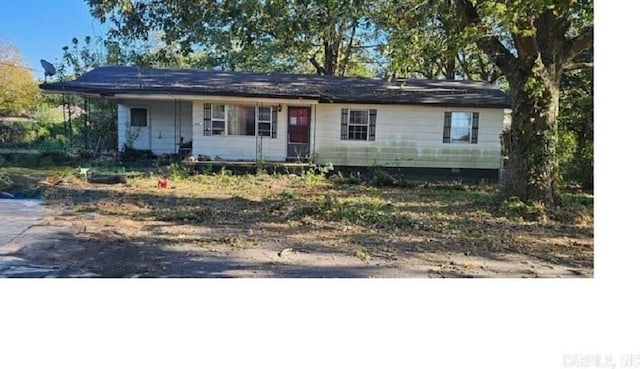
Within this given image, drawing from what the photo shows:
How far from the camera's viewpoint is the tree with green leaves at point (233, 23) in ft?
12.0

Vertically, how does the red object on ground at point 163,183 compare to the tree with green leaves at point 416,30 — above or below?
below

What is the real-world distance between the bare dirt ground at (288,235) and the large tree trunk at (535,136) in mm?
247

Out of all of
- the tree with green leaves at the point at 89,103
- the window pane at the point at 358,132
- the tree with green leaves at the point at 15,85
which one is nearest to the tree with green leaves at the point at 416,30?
the tree with green leaves at the point at 89,103

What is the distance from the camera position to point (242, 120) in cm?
761

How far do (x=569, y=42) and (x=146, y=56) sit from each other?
12.2ft

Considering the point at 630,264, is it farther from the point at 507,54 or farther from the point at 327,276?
the point at 507,54

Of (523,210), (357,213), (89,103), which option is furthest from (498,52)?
(89,103)

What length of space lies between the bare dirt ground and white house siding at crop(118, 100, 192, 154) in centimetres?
125

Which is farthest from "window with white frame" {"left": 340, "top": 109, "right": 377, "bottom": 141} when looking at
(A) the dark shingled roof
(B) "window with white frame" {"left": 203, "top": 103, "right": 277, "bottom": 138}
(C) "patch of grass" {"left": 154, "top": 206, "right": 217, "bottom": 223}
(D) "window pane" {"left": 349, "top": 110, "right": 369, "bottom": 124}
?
(C) "patch of grass" {"left": 154, "top": 206, "right": 217, "bottom": 223}

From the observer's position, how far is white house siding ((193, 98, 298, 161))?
7.22 meters

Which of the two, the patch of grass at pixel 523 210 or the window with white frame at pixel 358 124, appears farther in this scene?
the window with white frame at pixel 358 124

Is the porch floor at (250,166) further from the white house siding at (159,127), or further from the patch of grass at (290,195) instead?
the patch of grass at (290,195)

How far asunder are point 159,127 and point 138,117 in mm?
662
